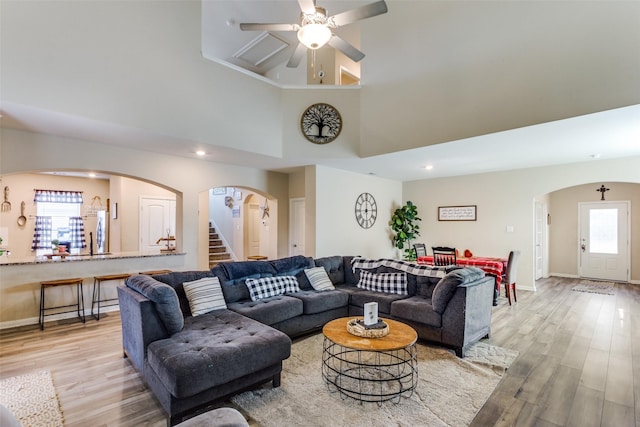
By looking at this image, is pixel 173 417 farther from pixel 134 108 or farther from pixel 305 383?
pixel 134 108

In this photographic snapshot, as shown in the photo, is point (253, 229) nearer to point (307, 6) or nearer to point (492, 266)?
point (492, 266)

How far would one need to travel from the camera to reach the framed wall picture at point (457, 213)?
24.2 ft

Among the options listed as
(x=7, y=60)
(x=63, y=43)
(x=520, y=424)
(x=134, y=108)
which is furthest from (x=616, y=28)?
(x=7, y=60)

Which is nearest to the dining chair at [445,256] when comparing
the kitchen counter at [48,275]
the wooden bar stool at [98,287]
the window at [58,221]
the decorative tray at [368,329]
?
the decorative tray at [368,329]

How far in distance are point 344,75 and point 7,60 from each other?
641cm

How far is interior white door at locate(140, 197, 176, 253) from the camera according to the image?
23.1 feet

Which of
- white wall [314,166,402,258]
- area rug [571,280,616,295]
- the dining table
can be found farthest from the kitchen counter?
area rug [571,280,616,295]

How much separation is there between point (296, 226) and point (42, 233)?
21.3 ft

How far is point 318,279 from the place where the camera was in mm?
4570

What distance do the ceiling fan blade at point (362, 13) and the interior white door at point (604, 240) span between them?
27.6ft

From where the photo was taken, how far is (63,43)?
127 inches

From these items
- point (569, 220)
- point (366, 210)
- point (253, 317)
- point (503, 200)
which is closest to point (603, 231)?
point (569, 220)

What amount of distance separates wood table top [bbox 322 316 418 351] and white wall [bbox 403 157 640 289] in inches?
208

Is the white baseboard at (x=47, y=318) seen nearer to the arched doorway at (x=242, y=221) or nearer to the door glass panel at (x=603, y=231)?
the arched doorway at (x=242, y=221)
